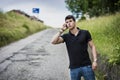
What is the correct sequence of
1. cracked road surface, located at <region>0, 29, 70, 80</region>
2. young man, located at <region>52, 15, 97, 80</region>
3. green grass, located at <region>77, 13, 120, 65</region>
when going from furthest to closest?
1. cracked road surface, located at <region>0, 29, 70, 80</region>
2. green grass, located at <region>77, 13, 120, 65</region>
3. young man, located at <region>52, 15, 97, 80</region>

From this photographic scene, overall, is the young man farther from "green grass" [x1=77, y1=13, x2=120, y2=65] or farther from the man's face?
"green grass" [x1=77, y1=13, x2=120, y2=65]

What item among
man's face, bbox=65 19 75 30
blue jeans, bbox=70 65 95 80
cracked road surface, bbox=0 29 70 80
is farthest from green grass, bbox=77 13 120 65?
man's face, bbox=65 19 75 30

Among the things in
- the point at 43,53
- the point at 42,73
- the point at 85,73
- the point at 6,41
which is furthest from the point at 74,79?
the point at 6,41

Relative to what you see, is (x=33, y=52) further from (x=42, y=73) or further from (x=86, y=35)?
(x=86, y=35)

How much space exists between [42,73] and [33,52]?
6.76m

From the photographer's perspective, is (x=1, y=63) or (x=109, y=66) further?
(x=1, y=63)

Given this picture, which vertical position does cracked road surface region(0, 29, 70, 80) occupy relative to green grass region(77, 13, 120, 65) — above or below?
Result: below

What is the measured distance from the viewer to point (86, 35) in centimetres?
796

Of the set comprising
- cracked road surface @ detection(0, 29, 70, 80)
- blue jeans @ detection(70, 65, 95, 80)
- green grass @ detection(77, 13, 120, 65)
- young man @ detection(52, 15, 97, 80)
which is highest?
young man @ detection(52, 15, 97, 80)

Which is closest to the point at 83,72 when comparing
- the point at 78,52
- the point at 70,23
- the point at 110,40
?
the point at 78,52

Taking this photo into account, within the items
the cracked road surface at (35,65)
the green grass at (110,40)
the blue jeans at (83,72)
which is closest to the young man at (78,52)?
the blue jeans at (83,72)

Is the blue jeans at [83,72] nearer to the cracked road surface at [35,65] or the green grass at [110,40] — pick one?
the green grass at [110,40]

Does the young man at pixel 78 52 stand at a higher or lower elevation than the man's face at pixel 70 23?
lower

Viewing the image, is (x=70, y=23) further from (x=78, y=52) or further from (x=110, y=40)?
(x=110, y=40)
